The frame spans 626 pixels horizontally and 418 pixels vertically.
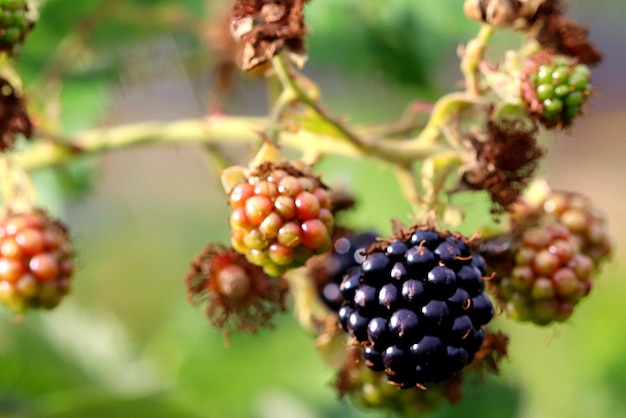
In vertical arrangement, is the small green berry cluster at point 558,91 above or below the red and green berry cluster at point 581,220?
above

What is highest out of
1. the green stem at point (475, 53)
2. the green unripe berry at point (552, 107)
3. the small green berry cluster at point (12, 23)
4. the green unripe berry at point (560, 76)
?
the green stem at point (475, 53)

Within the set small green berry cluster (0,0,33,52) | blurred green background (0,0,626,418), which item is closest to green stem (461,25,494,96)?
blurred green background (0,0,626,418)

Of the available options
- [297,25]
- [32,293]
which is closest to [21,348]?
[32,293]

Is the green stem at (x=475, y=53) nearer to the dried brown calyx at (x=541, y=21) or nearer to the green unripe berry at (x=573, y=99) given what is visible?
the dried brown calyx at (x=541, y=21)

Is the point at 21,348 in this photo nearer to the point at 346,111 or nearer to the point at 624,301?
the point at 346,111

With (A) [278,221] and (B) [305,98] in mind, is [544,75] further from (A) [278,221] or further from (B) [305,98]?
(A) [278,221]

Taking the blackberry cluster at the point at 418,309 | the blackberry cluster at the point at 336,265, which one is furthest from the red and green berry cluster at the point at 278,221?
the blackberry cluster at the point at 336,265

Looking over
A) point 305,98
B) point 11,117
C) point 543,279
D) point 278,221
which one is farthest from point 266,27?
point 543,279
